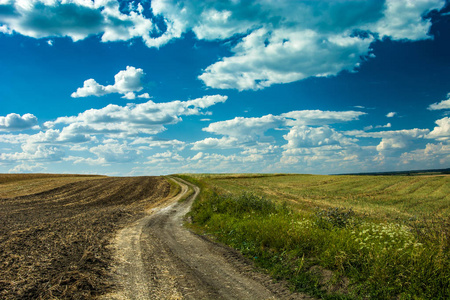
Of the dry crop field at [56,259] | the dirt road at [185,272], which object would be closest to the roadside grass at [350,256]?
the dirt road at [185,272]

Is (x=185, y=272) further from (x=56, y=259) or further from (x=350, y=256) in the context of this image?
(x=350, y=256)

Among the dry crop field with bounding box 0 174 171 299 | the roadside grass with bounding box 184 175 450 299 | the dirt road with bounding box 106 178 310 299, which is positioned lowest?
the dirt road with bounding box 106 178 310 299

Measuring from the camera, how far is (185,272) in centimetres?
754

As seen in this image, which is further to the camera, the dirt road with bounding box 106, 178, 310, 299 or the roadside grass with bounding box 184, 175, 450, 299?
the dirt road with bounding box 106, 178, 310, 299

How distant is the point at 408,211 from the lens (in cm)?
2331

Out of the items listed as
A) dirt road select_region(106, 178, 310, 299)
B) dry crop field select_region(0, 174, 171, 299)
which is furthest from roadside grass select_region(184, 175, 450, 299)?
dry crop field select_region(0, 174, 171, 299)

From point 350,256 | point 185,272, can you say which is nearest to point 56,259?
point 185,272

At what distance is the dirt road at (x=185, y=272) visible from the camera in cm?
620

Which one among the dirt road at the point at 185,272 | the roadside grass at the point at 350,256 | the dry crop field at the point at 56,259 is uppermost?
the roadside grass at the point at 350,256

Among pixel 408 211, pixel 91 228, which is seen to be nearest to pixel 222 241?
pixel 91 228

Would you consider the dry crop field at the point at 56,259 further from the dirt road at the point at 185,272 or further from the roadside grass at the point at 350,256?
the roadside grass at the point at 350,256

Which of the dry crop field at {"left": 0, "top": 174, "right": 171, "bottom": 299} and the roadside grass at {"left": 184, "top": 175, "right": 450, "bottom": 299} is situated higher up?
the roadside grass at {"left": 184, "top": 175, "right": 450, "bottom": 299}

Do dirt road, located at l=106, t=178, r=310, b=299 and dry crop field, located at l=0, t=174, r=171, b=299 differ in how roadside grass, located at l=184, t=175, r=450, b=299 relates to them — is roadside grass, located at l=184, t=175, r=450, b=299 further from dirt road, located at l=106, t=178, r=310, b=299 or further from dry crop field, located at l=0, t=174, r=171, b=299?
dry crop field, located at l=0, t=174, r=171, b=299

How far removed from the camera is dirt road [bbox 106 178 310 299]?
6203mm
